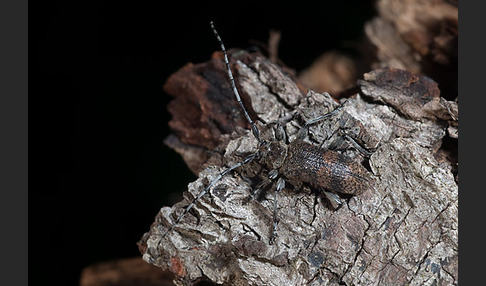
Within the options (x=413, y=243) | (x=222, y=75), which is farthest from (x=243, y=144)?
(x=413, y=243)

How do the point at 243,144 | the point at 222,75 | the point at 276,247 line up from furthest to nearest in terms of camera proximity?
1. the point at 222,75
2. the point at 243,144
3. the point at 276,247

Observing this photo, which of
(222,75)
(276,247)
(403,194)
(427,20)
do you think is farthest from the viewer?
(427,20)

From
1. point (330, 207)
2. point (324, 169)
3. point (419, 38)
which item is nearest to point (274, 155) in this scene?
point (324, 169)

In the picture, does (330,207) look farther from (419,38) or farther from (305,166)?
(419,38)

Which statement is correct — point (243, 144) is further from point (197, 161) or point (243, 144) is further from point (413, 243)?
point (413, 243)

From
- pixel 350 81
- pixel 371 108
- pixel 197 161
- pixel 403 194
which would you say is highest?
pixel 350 81

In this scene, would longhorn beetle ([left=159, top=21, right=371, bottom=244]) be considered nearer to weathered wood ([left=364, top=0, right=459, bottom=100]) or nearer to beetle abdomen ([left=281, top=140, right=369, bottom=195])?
beetle abdomen ([left=281, top=140, right=369, bottom=195])

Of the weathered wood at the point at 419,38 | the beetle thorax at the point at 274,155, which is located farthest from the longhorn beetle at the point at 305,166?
the weathered wood at the point at 419,38

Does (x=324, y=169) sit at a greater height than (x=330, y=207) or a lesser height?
greater
